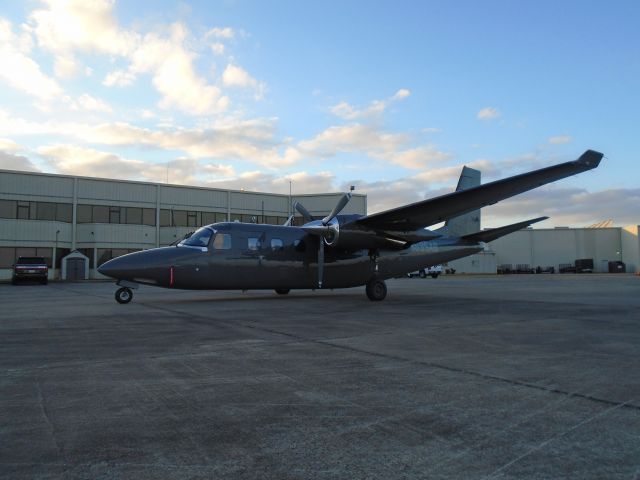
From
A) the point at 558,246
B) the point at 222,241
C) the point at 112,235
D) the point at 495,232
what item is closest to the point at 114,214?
the point at 112,235

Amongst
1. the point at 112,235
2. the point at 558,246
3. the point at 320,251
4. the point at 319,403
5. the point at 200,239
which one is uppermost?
the point at 558,246

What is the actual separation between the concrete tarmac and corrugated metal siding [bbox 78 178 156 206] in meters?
41.9

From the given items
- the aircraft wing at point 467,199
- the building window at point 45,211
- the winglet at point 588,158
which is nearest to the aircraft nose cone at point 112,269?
the aircraft wing at point 467,199

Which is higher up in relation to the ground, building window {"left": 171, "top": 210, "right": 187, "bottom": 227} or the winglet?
building window {"left": 171, "top": 210, "right": 187, "bottom": 227}

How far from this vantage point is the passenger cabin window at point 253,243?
16470mm

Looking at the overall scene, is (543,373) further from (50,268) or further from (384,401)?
(50,268)

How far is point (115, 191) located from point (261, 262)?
3723 cm

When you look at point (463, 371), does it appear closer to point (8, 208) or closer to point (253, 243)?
point (253, 243)

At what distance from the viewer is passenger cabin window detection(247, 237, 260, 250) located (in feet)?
54.0

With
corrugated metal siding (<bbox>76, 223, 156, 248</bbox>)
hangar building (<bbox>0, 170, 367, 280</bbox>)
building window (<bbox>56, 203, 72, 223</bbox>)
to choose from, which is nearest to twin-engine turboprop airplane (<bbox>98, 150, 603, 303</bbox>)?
hangar building (<bbox>0, 170, 367, 280</bbox>)

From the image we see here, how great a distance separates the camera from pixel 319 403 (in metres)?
4.50

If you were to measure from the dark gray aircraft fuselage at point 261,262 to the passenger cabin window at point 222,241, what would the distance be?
3 centimetres

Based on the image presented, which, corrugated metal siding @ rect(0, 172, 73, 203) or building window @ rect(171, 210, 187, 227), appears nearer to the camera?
corrugated metal siding @ rect(0, 172, 73, 203)

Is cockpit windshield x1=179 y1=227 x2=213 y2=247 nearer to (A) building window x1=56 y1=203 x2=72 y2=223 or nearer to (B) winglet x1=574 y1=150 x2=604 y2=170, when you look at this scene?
(B) winglet x1=574 y1=150 x2=604 y2=170
